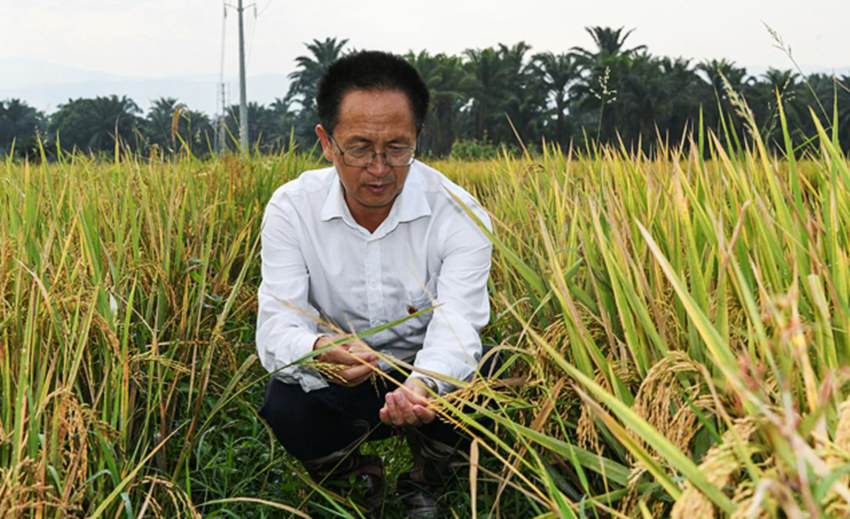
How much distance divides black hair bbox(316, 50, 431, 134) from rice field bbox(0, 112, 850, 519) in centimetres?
49

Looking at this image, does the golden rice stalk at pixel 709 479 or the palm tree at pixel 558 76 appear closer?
the golden rice stalk at pixel 709 479

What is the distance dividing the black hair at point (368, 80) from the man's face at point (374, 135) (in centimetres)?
2

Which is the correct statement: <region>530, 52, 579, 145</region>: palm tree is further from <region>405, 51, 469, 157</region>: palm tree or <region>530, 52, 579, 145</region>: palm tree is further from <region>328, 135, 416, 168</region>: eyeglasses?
<region>328, 135, 416, 168</region>: eyeglasses

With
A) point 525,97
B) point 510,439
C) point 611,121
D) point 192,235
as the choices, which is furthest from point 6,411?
point 525,97

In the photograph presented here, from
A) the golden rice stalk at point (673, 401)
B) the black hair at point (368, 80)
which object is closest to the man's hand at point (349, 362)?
the black hair at point (368, 80)

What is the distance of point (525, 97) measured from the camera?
39406 millimetres

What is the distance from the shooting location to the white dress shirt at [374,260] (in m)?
2.13

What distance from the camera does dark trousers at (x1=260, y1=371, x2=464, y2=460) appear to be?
2098 mm

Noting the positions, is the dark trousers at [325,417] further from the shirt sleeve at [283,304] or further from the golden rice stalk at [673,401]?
the golden rice stalk at [673,401]

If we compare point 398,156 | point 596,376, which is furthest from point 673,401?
point 398,156

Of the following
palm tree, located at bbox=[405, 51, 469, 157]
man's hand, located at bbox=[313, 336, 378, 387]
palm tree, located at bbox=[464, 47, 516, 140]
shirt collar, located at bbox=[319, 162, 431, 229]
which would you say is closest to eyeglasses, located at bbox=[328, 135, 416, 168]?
shirt collar, located at bbox=[319, 162, 431, 229]

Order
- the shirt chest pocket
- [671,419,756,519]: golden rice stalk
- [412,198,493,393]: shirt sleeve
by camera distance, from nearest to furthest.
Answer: [671,419,756,519]: golden rice stalk → [412,198,493,393]: shirt sleeve → the shirt chest pocket

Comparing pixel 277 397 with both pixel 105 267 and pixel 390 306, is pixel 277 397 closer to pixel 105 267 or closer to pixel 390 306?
pixel 390 306

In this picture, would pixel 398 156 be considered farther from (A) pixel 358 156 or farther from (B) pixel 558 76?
(B) pixel 558 76
